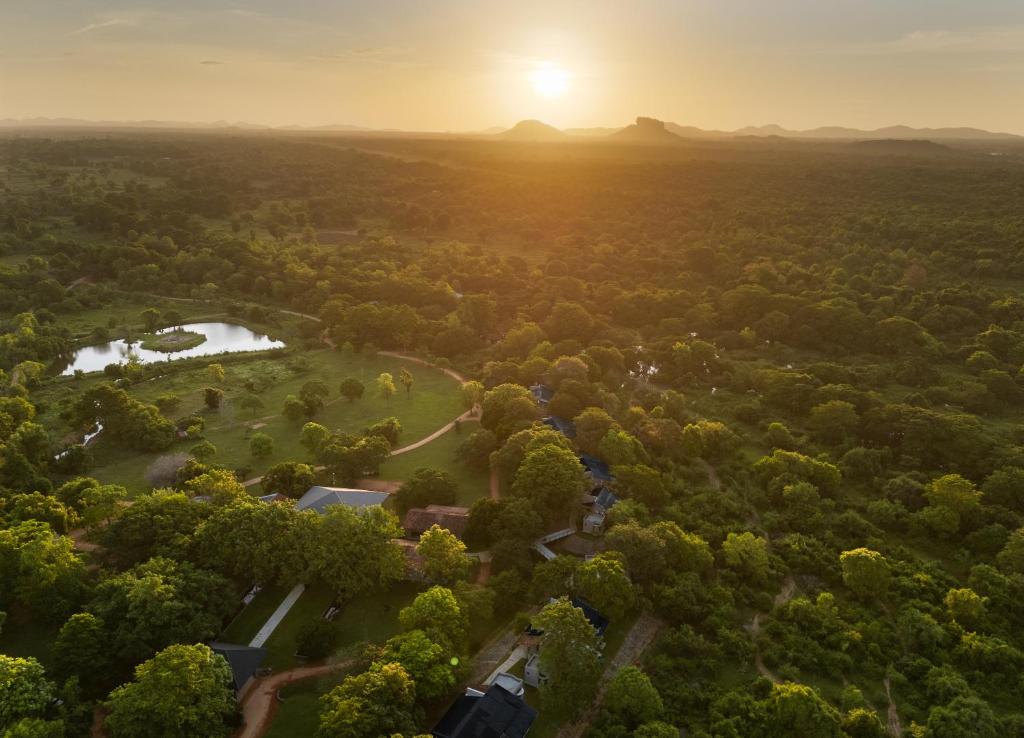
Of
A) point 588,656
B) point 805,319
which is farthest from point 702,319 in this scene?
point 588,656

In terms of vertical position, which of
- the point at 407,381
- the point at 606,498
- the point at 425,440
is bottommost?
the point at 425,440

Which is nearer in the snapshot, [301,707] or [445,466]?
[301,707]

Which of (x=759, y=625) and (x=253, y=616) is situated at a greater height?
(x=253, y=616)

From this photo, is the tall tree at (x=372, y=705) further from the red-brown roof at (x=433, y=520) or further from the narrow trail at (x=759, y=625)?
the narrow trail at (x=759, y=625)

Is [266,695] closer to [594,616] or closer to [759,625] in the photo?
[594,616]

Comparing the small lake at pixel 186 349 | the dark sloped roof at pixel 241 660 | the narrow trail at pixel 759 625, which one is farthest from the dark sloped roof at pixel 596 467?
the small lake at pixel 186 349

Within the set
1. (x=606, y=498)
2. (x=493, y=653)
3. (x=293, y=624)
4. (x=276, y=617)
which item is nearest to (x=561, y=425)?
(x=606, y=498)

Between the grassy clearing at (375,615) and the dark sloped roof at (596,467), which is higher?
the dark sloped roof at (596,467)

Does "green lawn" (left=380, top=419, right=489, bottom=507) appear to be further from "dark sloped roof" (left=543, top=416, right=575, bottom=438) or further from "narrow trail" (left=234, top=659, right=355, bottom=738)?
"narrow trail" (left=234, top=659, right=355, bottom=738)
